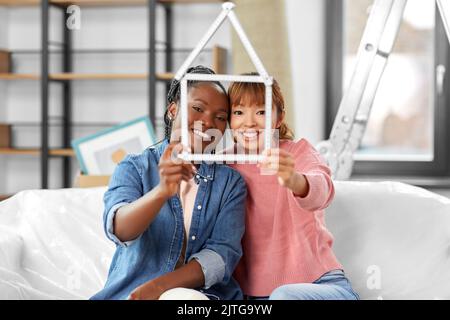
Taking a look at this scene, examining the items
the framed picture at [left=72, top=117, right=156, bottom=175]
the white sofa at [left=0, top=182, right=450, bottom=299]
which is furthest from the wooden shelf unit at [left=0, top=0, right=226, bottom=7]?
the white sofa at [left=0, top=182, right=450, bottom=299]

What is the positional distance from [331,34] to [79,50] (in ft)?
3.11

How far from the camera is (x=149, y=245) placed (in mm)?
808

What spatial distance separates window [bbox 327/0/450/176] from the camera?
223 centimetres

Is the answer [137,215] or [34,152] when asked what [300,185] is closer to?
[137,215]

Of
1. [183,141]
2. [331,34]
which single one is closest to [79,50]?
[331,34]

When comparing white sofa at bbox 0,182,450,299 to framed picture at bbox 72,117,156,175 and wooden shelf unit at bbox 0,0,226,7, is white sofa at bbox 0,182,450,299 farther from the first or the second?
wooden shelf unit at bbox 0,0,226,7

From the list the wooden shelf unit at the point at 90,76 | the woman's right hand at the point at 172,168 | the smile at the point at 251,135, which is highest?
the wooden shelf unit at the point at 90,76

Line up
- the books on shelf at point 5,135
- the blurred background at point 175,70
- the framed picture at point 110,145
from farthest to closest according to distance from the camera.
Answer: the books on shelf at point 5,135
the blurred background at point 175,70
the framed picture at point 110,145

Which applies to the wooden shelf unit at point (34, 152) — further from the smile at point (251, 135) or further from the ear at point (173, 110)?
the smile at point (251, 135)

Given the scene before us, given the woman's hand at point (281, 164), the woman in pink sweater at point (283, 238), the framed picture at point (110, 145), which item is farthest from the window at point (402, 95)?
the woman's hand at point (281, 164)

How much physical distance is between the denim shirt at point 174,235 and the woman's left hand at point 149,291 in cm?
7

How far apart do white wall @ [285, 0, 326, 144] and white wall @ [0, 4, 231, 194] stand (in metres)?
0.31

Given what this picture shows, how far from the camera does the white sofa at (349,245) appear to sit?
105 cm

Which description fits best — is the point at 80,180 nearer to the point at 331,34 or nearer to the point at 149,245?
the point at 149,245
